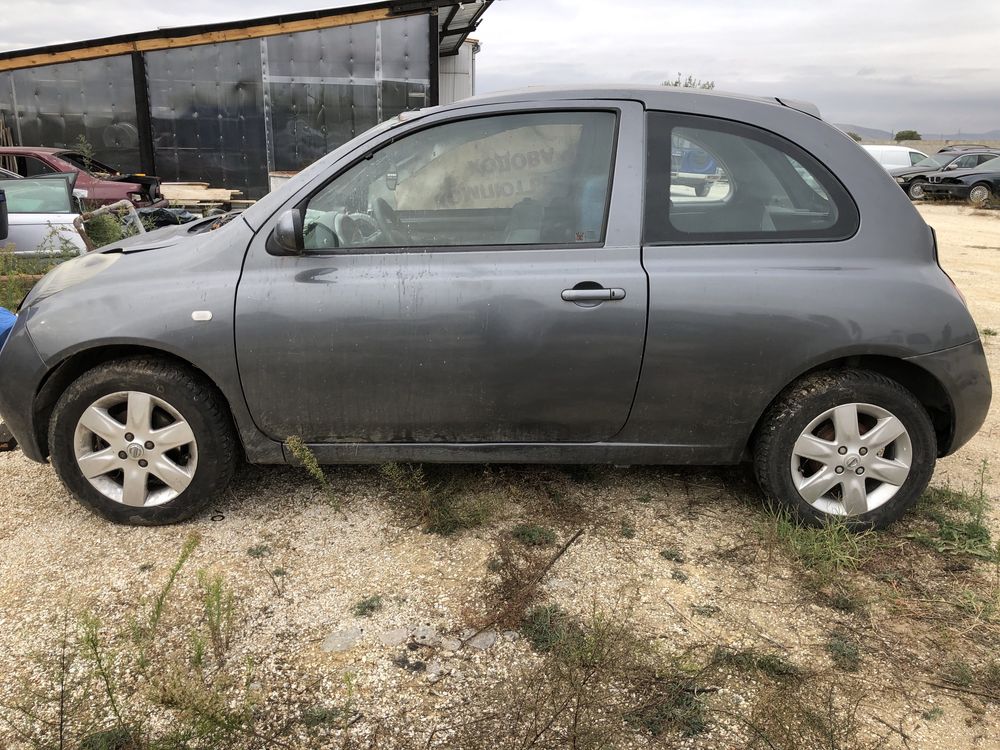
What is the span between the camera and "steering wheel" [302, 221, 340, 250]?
3049mm

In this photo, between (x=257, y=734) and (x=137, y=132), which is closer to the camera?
(x=257, y=734)

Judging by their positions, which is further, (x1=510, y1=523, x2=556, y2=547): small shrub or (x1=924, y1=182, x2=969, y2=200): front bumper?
(x1=924, y1=182, x2=969, y2=200): front bumper

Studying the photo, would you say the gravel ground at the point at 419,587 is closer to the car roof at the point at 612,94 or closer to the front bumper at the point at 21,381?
the front bumper at the point at 21,381

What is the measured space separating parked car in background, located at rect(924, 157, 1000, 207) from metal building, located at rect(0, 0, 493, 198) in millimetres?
15506

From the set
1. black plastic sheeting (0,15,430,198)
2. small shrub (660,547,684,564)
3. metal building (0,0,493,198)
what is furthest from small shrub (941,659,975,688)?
black plastic sheeting (0,15,430,198)

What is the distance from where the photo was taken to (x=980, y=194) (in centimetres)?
2116

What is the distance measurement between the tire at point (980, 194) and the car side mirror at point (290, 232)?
23.2 meters

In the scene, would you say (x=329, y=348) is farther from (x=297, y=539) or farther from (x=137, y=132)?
(x=137, y=132)

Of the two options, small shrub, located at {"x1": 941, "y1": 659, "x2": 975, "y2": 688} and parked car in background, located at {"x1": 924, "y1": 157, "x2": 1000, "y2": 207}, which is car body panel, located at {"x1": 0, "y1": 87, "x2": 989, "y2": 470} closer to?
small shrub, located at {"x1": 941, "y1": 659, "x2": 975, "y2": 688}

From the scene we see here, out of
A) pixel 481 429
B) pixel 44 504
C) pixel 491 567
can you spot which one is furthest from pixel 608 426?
pixel 44 504

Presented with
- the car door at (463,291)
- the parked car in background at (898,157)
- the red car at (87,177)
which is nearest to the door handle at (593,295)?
the car door at (463,291)

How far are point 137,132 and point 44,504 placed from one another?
1305 cm

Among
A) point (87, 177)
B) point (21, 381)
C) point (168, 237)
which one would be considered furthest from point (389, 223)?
point (87, 177)

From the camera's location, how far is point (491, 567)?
2.95 metres
